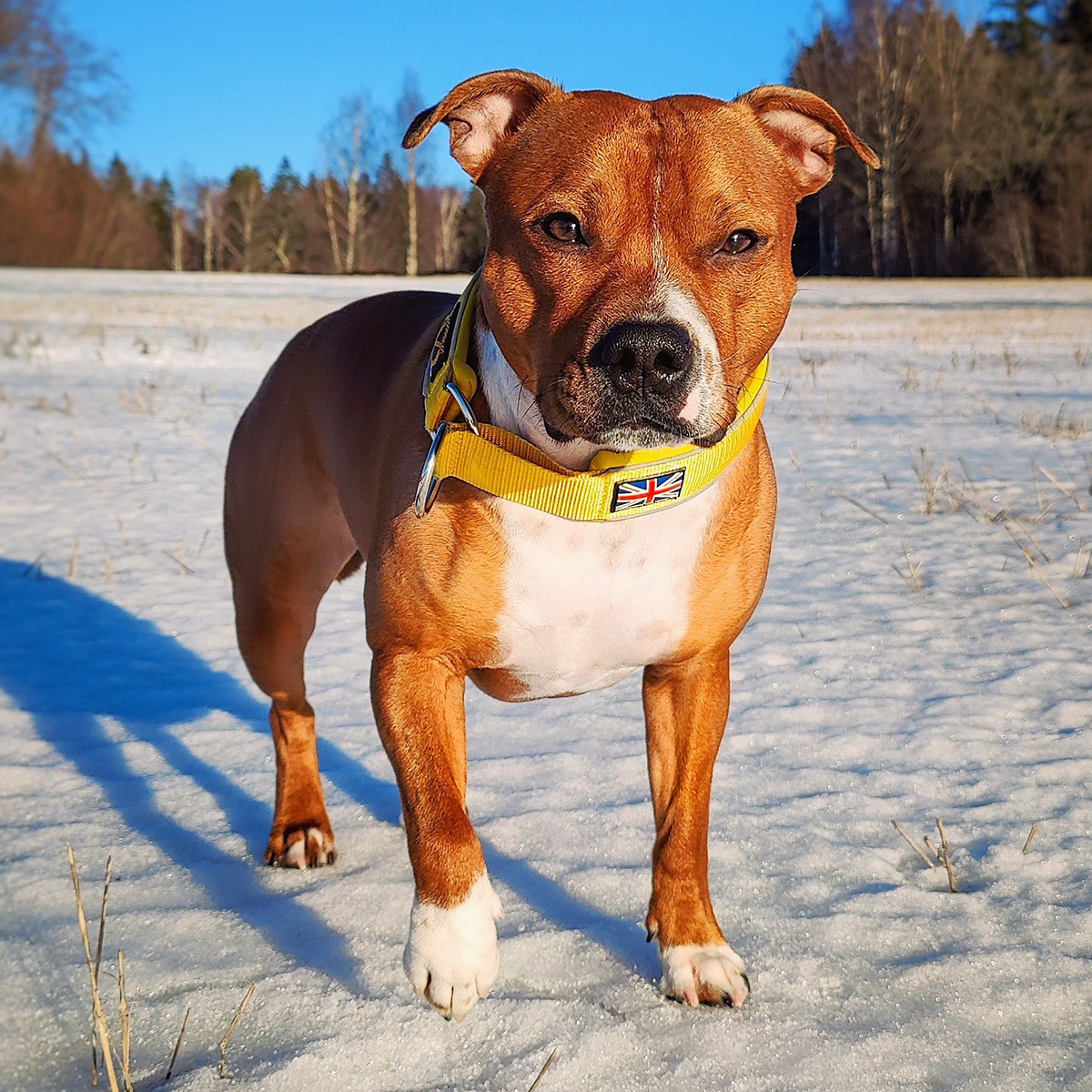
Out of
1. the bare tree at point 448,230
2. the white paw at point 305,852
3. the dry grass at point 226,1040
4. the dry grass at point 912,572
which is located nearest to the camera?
the dry grass at point 226,1040

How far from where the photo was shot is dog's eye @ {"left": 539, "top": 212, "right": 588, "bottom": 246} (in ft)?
7.88

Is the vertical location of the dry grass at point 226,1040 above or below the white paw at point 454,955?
below

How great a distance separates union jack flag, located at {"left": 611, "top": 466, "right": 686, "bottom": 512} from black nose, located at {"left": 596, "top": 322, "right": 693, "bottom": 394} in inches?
12.3

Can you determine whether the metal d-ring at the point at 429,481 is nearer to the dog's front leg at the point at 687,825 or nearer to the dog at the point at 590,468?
the dog at the point at 590,468

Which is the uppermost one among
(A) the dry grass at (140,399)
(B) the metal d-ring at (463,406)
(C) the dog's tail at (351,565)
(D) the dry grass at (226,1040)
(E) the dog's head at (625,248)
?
(A) the dry grass at (140,399)

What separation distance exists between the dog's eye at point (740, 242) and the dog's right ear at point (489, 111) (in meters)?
0.62

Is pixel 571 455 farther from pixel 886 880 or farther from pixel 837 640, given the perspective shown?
pixel 837 640

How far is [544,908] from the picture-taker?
2.86 metres

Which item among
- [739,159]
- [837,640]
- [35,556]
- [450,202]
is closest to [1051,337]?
[837,640]

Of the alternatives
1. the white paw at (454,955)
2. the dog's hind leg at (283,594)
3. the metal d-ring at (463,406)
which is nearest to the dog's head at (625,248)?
the metal d-ring at (463,406)

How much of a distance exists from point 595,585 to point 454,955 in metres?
0.82

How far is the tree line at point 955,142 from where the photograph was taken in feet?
120

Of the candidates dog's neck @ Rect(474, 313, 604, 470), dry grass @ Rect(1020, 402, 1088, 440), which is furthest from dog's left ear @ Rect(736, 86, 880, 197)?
dry grass @ Rect(1020, 402, 1088, 440)

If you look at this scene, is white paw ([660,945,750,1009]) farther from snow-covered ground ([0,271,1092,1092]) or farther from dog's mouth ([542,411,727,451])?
dog's mouth ([542,411,727,451])
